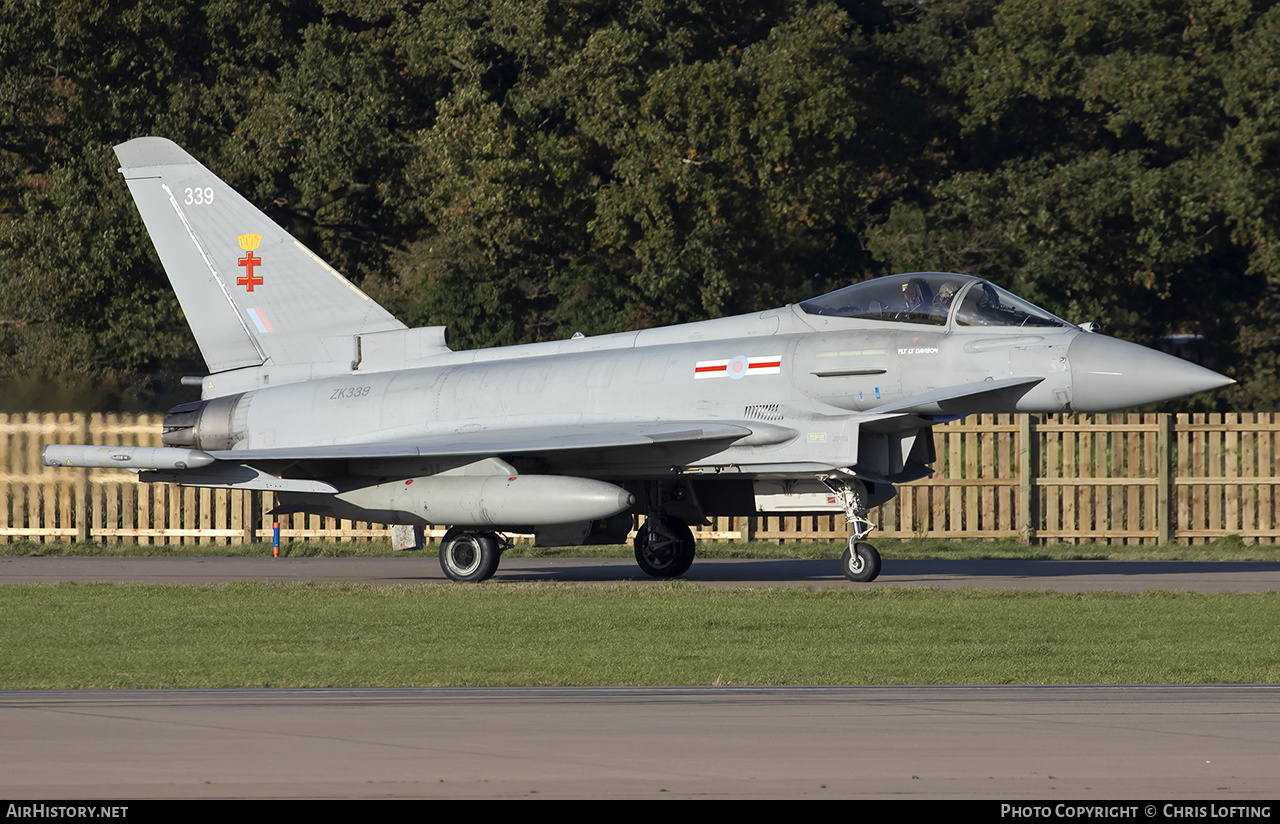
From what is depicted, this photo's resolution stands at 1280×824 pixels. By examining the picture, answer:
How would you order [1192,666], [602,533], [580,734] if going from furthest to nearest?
[602,533] < [1192,666] < [580,734]

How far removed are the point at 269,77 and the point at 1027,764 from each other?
26.8m

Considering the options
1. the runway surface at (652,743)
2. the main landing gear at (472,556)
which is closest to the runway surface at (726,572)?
the main landing gear at (472,556)

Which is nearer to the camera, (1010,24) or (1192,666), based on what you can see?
(1192,666)

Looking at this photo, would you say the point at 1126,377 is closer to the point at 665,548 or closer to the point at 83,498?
the point at 665,548

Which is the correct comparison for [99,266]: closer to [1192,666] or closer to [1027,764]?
[1192,666]

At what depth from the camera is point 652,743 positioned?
23.0 ft

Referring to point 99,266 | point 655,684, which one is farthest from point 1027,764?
point 99,266

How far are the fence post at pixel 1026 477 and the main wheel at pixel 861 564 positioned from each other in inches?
283

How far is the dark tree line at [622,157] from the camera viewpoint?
27938 mm

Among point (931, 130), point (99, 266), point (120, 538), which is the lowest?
point (120, 538)

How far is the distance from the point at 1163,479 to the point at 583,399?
10.4 metres
